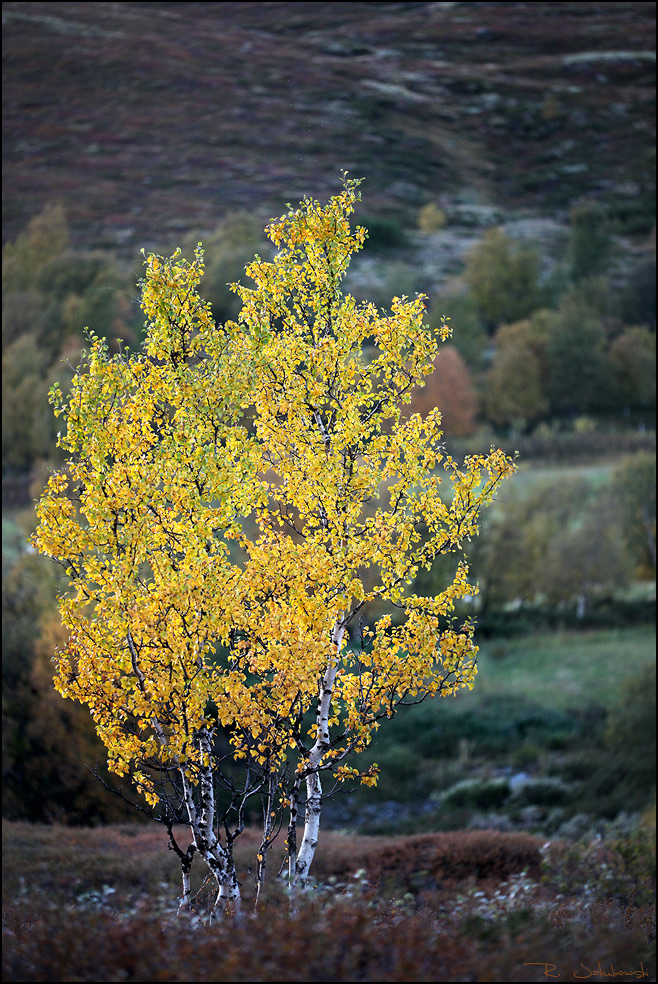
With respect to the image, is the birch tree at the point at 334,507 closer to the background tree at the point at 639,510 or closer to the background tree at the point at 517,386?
the background tree at the point at 639,510

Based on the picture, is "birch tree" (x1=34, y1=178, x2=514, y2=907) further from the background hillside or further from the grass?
the background hillside

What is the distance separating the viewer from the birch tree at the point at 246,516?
963 centimetres

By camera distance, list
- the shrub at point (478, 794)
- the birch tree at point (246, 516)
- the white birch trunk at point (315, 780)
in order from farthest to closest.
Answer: the shrub at point (478, 794) < the white birch trunk at point (315, 780) < the birch tree at point (246, 516)

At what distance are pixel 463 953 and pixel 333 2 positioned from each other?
136 m

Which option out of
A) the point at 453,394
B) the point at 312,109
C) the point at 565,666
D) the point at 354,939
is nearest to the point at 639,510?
the point at 565,666

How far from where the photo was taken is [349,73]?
113 m

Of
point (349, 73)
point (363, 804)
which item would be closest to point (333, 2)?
point (349, 73)
